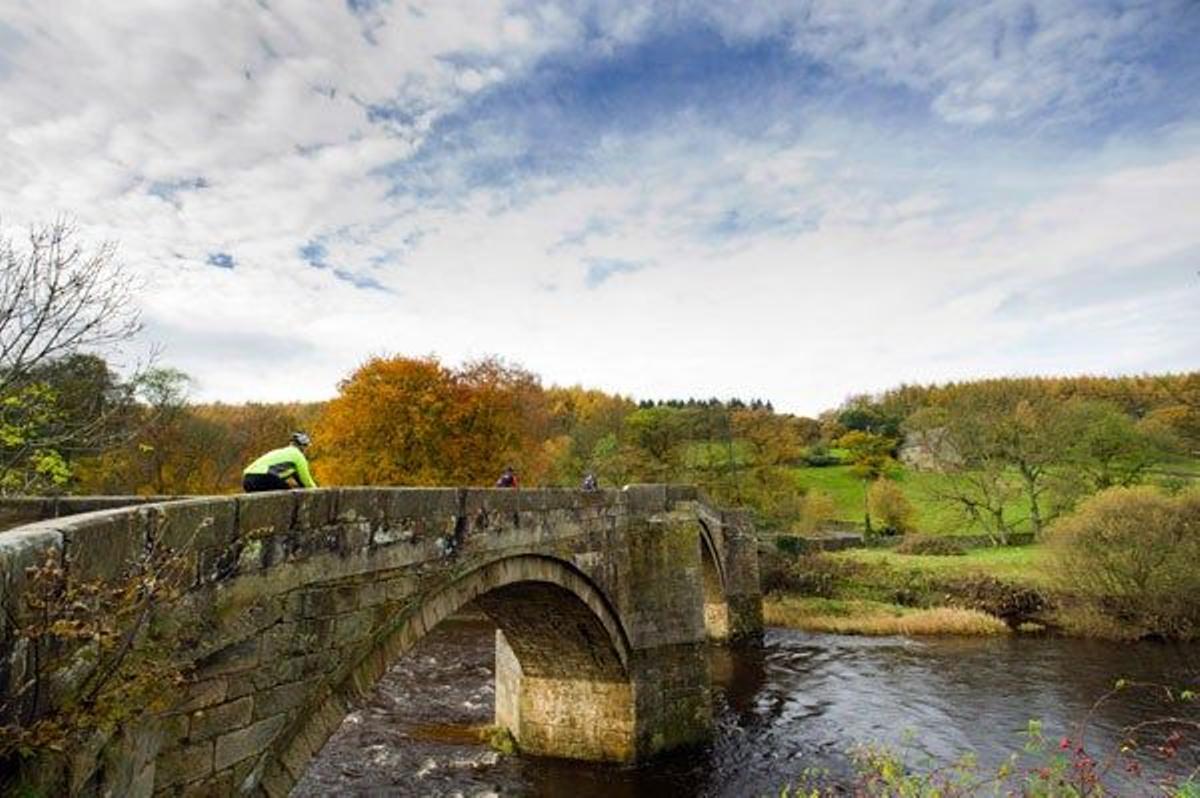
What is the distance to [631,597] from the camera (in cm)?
1462

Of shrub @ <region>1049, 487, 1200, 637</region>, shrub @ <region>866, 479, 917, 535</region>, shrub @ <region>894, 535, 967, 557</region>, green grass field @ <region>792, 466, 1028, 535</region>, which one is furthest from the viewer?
shrub @ <region>866, 479, 917, 535</region>

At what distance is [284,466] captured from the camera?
23.6 feet

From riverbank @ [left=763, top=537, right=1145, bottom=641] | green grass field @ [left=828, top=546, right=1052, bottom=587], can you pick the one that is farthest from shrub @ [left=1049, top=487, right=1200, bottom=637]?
green grass field @ [left=828, top=546, right=1052, bottom=587]

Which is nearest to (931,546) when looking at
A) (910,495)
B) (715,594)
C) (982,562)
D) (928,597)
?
(982,562)

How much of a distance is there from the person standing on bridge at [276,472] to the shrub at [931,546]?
3817cm

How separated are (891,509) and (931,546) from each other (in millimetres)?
7462

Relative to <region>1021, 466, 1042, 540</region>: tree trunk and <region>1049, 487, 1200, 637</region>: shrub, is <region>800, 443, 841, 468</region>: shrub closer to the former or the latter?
<region>1021, 466, 1042, 540</region>: tree trunk

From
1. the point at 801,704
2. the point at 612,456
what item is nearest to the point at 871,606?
the point at 801,704

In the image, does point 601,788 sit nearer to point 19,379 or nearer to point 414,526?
point 414,526

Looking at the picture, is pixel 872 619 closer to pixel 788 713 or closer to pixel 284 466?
pixel 788 713

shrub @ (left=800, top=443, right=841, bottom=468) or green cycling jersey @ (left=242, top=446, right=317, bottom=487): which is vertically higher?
shrub @ (left=800, top=443, right=841, bottom=468)

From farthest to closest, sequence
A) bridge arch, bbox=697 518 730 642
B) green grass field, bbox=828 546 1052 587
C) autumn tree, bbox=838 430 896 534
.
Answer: autumn tree, bbox=838 430 896 534
green grass field, bbox=828 546 1052 587
bridge arch, bbox=697 518 730 642

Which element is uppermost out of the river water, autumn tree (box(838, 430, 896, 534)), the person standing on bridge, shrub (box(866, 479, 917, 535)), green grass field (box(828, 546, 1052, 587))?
autumn tree (box(838, 430, 896, 534))

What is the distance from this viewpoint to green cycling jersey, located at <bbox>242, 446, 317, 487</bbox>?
702 centimetres
